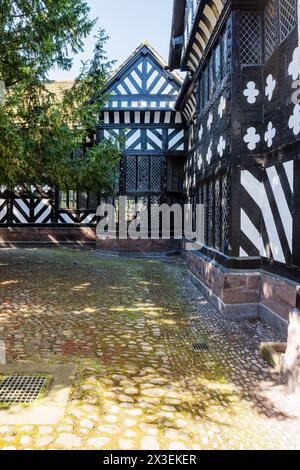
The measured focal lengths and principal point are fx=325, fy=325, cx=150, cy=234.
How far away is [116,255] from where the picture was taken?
14.6m

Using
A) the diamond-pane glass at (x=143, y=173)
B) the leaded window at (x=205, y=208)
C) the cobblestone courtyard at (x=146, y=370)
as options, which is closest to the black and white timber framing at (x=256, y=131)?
the leaded window at (x=205, y=208)

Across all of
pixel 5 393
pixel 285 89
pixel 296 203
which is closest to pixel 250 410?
pixel 5 393

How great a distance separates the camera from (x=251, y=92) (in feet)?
19.3

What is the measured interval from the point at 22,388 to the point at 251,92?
228 inches

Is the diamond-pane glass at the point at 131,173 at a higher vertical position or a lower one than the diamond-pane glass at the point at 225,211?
higher

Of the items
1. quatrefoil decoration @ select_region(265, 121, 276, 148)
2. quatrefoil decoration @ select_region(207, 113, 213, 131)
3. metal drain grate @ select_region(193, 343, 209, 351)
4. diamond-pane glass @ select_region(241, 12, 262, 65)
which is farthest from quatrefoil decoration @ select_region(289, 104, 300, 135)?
metal drain grate @ select_region(193, 343, 209, 351)

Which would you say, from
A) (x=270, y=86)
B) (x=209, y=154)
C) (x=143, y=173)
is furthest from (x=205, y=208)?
(x=143, y=173)

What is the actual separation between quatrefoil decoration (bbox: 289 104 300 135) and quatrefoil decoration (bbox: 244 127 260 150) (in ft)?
3.31

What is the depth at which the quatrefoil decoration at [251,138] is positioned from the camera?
232 inches

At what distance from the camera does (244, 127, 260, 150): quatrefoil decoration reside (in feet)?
A: 19.3

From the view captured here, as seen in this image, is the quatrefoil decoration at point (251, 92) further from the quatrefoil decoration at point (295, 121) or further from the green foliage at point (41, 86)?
the green foliage at point (41, 86)

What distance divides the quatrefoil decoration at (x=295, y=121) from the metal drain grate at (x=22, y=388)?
4592 millimetres

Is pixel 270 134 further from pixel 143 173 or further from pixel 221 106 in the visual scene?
pixel 143 173

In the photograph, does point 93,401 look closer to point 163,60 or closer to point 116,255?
point 116,255
